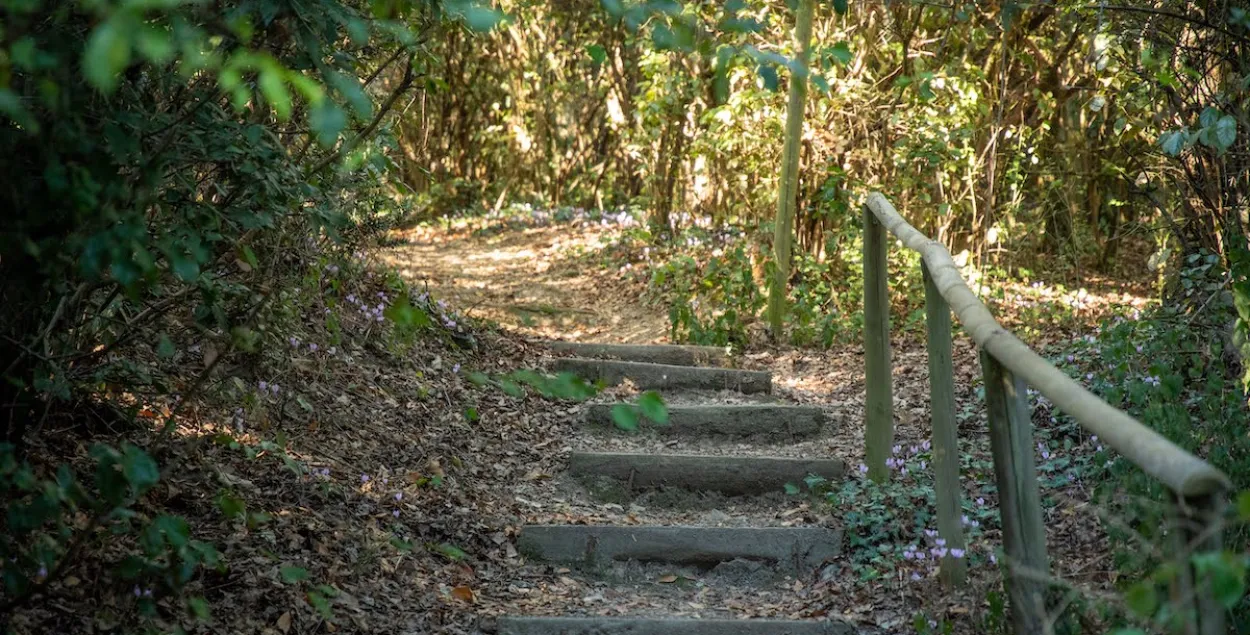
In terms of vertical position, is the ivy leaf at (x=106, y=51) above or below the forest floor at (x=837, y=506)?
above

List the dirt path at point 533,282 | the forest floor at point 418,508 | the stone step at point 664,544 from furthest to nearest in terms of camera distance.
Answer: the dirt path at point 533,282, the stone step at point 664,544, the forest floor at point 418,508

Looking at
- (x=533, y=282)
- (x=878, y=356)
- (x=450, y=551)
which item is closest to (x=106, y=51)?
(x=450, y=551)

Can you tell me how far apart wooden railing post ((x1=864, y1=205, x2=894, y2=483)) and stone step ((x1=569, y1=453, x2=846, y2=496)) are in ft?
0.95

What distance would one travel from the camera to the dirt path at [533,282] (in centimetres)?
713

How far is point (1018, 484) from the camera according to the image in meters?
2.29

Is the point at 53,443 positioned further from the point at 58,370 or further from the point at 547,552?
the point at 547,552

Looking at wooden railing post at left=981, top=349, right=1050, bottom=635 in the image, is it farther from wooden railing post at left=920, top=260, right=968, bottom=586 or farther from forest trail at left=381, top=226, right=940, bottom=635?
forest trail at left=381, top=226, right=940, bottom=635

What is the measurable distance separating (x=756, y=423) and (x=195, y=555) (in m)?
3.14

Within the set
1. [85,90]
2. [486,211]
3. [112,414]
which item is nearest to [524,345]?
[112,414]

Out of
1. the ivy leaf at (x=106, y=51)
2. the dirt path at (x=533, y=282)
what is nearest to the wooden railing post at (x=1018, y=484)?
the ivy leaf at (x=106, y=51)

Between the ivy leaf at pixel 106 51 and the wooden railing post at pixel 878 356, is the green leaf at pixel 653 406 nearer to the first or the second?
the ivy leaf at pixel 106 51

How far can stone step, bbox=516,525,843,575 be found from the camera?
12.6ft

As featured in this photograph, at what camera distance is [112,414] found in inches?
130

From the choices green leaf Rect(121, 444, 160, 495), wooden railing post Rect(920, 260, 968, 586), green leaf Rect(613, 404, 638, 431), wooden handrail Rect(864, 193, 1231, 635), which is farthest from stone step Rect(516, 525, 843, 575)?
green leaf Rect(121, 444, 160, 495)
